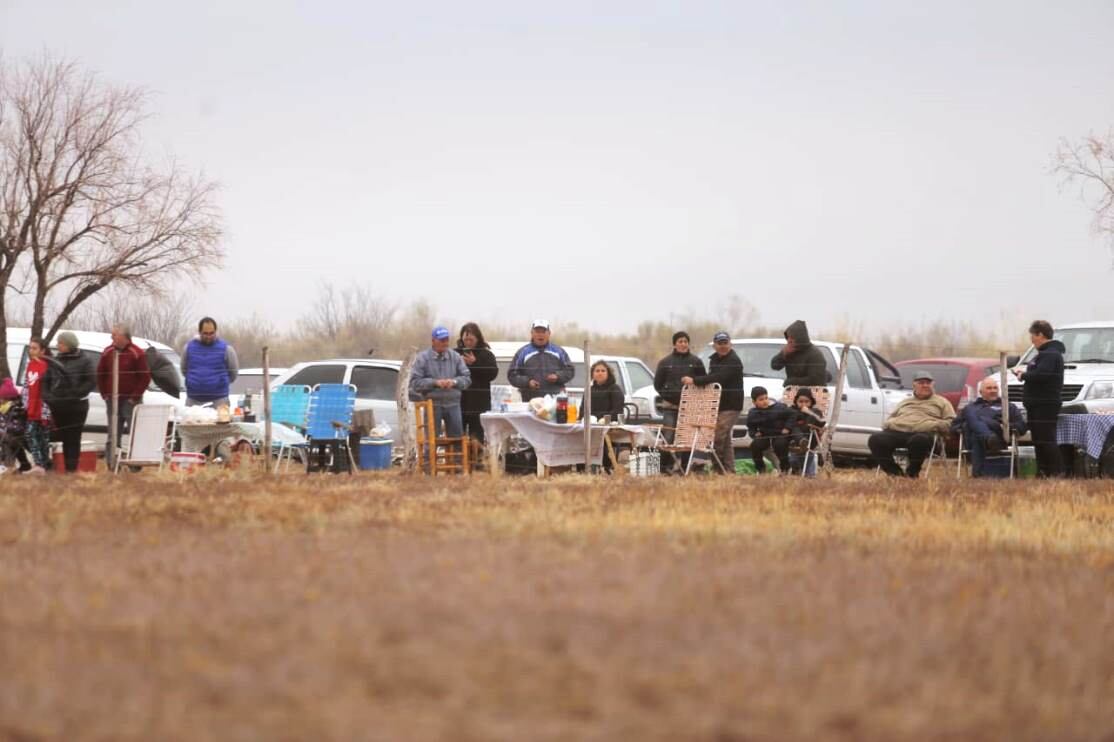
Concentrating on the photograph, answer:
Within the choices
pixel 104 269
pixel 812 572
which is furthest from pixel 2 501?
pixel 104 269

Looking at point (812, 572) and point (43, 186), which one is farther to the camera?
point (43, 186)

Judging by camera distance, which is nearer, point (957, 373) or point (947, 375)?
point (957, 373)

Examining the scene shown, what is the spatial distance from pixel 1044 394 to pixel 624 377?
6.31 metres

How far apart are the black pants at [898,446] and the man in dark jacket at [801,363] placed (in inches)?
33.8

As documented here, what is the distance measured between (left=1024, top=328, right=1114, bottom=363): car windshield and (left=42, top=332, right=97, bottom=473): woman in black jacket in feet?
33.3

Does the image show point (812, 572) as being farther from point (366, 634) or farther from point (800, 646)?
point (366, 634)

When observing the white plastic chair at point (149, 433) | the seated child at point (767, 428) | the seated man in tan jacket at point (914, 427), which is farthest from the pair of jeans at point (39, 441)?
the seated man in tan jacket at point (914, 427)

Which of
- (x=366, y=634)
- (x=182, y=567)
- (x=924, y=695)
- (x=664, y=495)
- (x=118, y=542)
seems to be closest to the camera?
(x=924, y=695)

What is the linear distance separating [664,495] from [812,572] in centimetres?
585

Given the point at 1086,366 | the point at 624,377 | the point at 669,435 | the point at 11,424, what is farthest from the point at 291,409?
the point at 1086,366

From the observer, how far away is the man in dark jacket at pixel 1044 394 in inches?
710

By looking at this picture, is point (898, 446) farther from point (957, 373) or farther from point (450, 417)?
point (957, 373)

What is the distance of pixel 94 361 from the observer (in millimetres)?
21062

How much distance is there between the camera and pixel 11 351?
2273 centimetres
